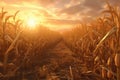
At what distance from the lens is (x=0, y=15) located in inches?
259

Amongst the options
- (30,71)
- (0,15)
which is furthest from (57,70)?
(0,15)

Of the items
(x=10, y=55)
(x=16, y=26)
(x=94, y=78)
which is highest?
(x=16, y=26)

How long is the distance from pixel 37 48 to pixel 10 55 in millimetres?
1861

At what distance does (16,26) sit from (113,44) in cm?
354

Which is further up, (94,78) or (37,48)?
(37,48)

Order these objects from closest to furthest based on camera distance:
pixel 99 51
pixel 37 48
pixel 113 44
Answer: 1. pixel 113 44
2. pixel 99 51
3. pixel 37 48

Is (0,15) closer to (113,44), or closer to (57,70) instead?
(57,70)

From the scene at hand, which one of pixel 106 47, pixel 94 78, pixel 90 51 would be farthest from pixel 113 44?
pixel 90 51

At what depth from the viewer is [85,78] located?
5.46 m

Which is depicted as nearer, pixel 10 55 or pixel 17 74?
pixel 17 74

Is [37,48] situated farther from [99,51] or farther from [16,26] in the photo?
[99,51]

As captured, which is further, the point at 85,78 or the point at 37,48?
the point at 37,48

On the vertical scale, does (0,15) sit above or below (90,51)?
above

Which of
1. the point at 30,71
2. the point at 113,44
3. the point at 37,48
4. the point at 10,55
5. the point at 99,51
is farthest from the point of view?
the point at 37,48
